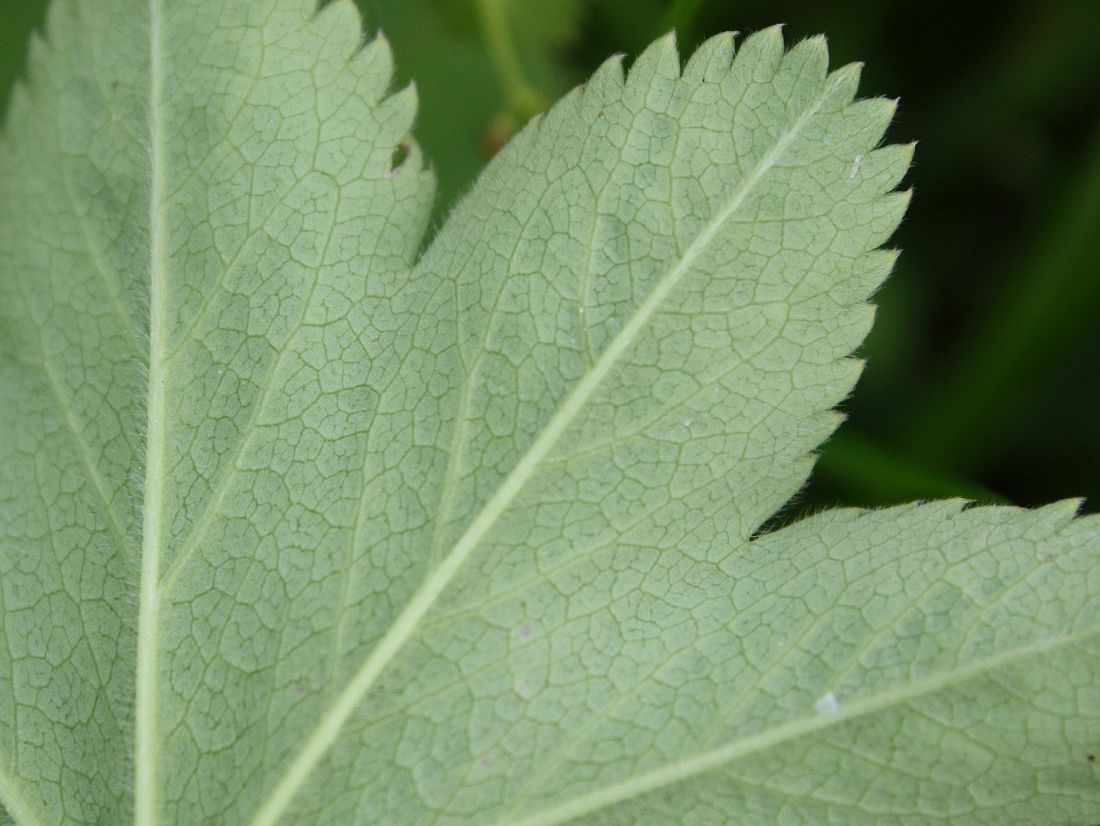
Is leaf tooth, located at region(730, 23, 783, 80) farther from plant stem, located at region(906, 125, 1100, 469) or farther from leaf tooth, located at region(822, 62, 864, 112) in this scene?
plant stem, located at region(906, 125, 1100, 469)

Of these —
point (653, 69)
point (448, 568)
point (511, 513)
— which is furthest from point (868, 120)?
point (448, 568)

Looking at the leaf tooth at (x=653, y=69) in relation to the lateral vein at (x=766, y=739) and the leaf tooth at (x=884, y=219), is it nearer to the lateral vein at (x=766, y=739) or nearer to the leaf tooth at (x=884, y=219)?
the leaf tooth at (x=884, y=219)

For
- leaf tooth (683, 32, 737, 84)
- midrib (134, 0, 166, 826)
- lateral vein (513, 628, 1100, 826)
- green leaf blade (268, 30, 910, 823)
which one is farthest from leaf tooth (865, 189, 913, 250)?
midrib (134, 0, 166, 826)

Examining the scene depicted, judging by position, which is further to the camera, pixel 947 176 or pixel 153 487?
pixel 947 176

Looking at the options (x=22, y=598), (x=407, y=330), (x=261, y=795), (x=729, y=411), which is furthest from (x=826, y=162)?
(x=22, y=598)

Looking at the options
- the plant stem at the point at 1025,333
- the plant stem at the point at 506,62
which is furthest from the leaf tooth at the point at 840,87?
the plant stem at the point at 1025,333

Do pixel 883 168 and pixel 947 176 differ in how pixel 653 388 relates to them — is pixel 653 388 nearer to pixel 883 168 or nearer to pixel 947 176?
pixel 883 168

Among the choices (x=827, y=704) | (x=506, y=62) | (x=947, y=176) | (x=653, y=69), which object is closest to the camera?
(x=827, y=704)
